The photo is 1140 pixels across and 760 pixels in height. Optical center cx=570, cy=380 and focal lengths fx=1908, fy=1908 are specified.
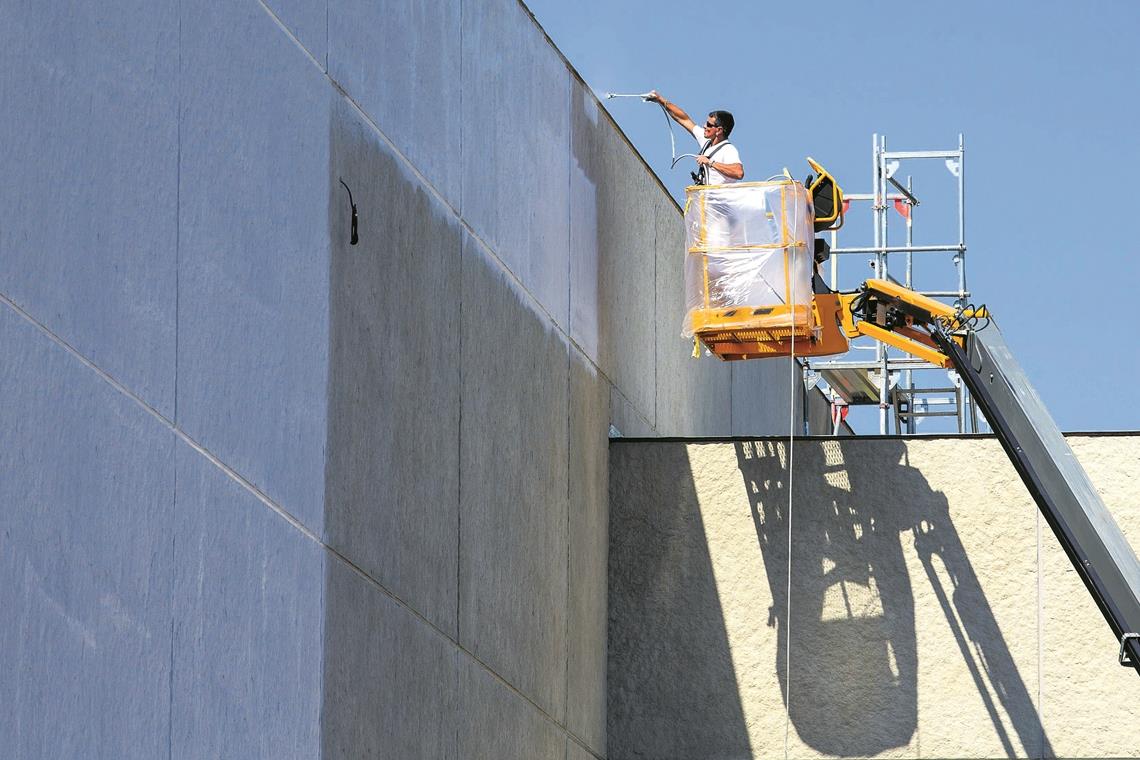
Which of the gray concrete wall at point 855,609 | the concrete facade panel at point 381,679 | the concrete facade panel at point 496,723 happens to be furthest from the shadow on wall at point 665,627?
the concrete facade panel at point 381,679

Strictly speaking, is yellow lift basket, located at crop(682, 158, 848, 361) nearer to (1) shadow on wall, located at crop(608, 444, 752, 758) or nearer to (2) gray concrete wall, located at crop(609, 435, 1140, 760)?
(2) gray concrete wall, located at crop(609, 435, 1140, 760)

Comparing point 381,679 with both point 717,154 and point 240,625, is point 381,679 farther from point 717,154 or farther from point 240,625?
point 717,154

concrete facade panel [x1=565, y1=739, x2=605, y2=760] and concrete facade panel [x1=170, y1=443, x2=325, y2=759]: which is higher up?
concrete facade panel [x1=170, y1=443, x2=325, y2=759]

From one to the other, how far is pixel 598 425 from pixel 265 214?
18.2ft

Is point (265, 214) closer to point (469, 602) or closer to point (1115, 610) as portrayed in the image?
point (469, 602)

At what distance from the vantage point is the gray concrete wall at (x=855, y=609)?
1185 cm

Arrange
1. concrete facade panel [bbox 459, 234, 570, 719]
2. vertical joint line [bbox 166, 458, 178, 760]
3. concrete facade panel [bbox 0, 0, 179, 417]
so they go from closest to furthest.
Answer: concrete facade panel [bbox 0, 0, 179, 417]
vertical joint line [bbox 166, 458, 178, 760]
concrete facade panel [bbox 459, 234, 570, 719]

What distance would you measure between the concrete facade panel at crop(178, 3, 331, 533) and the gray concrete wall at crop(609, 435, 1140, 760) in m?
5.29

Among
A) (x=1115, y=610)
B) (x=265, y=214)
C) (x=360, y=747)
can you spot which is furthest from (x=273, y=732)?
(x=1115, y=610)

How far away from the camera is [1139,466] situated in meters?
12.1

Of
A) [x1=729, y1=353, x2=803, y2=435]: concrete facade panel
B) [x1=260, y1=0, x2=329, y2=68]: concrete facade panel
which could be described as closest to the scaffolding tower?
[x1=729, y1=353, x2=803, y2=435]: concrete facade panel

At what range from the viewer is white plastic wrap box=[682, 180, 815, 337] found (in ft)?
40.1

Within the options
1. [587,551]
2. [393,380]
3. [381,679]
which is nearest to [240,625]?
[381,679]

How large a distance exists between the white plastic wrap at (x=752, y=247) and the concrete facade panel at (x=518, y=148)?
107 centimetres
